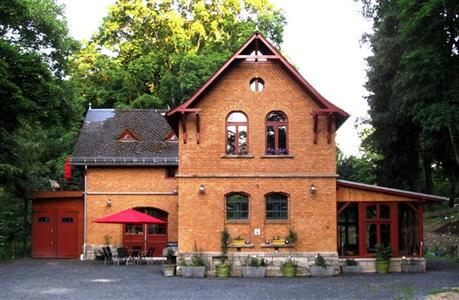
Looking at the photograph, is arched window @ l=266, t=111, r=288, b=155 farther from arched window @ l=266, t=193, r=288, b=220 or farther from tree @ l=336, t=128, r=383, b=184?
tree @ l=336, t=128, r=383, b=184

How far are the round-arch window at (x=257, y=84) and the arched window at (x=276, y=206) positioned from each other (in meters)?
3.83

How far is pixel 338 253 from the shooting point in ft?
74.0

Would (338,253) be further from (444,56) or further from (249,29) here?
(249,29)

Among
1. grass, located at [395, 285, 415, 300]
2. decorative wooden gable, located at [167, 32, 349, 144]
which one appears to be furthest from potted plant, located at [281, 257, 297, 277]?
grass, located at [395, 285, 415, 300]

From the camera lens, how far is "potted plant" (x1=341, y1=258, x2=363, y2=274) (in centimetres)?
2166

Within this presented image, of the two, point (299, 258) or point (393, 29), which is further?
point (393, 29)

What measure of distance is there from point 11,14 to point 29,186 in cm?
1006

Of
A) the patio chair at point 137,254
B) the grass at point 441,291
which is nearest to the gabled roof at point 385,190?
the grass at point 441,291

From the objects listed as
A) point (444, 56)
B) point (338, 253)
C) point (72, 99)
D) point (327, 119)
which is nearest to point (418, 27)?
point (444, 56)

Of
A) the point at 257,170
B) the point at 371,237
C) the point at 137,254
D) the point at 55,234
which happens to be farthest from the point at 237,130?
the point at 55,234

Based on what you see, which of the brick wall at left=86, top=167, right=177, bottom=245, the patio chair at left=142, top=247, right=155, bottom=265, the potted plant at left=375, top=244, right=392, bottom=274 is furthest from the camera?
the brick wall at left=86, top=167, right=177, bottom=245

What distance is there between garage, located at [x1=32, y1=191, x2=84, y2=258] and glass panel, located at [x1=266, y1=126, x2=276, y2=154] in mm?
11337

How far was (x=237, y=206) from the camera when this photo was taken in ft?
70.7

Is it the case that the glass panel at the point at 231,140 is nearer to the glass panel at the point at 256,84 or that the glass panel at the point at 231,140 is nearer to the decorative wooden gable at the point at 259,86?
the decorative wooden gable at the point at 259,86
